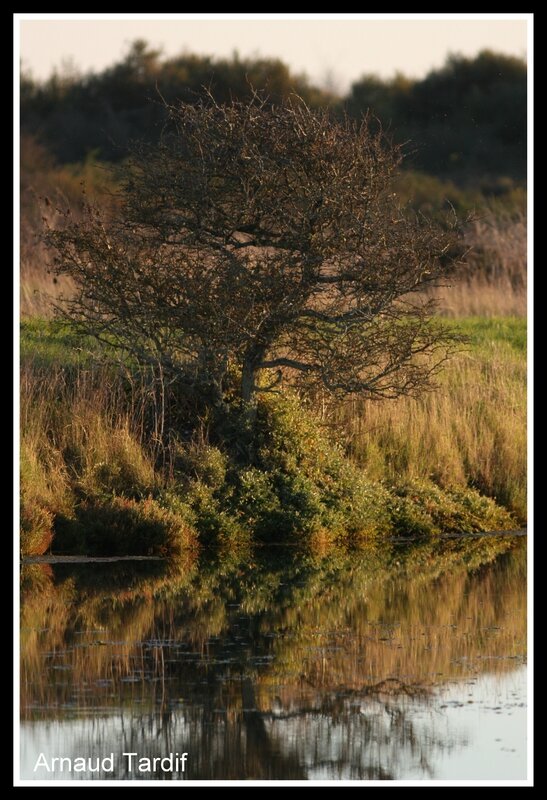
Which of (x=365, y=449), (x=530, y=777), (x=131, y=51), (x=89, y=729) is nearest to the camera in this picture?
(x=530, y=777)

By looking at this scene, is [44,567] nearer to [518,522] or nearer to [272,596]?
[272,596]

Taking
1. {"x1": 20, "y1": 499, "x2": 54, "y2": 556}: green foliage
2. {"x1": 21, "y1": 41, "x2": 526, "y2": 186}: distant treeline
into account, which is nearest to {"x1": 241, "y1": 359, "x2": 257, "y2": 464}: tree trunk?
{"x1": 20, "y1": 499, "x2": 54, "y2": 556}: green foliage

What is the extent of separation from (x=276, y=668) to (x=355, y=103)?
133ft

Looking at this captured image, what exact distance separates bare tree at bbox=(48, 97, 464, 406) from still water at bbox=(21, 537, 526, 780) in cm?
242

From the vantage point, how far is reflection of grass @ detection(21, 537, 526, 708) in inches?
469

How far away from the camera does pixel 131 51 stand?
52.6 m

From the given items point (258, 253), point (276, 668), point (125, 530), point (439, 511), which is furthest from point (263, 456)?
point (276, 668)

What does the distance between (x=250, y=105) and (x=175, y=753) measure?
351 inches

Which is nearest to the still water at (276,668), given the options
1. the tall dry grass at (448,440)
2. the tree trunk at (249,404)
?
the tree trunk at (249,404)

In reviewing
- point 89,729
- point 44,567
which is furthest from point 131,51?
point 89,729

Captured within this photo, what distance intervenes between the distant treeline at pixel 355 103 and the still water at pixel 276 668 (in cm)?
3231

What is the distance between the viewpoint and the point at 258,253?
58.9ft

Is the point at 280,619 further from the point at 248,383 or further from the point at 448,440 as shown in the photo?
the point at 448,440

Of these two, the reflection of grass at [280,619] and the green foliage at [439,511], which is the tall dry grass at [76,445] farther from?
the green foliage at [439,511]
